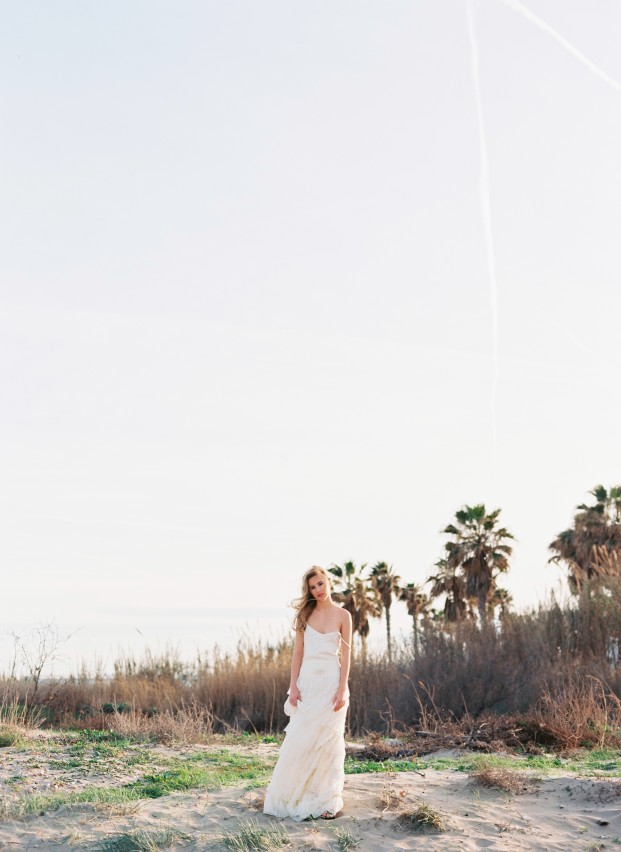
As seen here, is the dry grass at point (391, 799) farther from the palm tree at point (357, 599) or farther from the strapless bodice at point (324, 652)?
the palm tree at point (357, 599)

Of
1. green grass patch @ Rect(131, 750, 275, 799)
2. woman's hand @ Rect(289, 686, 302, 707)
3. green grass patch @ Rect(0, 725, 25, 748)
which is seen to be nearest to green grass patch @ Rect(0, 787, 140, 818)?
green grass patch @ Rect(131, 750, 275, 799)

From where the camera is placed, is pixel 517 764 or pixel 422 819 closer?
pixel 422 819

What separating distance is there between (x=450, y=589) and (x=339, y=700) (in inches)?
1044

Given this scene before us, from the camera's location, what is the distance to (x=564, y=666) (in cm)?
1609

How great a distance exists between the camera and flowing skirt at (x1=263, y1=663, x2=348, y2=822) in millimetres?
7473

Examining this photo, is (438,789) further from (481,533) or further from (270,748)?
(481,533)

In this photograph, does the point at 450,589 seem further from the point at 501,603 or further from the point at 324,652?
the point at 324,652

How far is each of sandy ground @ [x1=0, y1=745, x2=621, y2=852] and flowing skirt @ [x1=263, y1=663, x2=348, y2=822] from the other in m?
0.15

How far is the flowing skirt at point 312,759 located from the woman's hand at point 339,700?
0.03 metres

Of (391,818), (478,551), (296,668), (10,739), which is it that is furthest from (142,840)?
(478,551)

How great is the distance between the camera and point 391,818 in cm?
743

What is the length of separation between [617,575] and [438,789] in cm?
1231

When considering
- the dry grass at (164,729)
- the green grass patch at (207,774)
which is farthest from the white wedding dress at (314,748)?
the dry grass at (164,729)

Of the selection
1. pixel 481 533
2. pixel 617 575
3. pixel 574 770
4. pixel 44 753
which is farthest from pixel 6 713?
pixel 481 533
